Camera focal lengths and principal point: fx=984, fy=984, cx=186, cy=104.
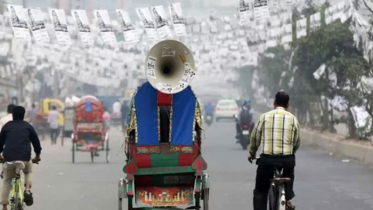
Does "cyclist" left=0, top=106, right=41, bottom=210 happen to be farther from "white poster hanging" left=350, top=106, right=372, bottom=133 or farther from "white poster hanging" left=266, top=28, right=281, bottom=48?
"white poster hanging" left=266, top=28, right=281, bottom=48

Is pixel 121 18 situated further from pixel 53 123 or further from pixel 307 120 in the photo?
pixel 307 120

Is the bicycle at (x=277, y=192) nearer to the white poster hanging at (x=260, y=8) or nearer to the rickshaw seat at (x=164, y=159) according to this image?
the rickshaw seat at (x=164, y=159)

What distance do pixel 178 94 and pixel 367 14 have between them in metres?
14.7

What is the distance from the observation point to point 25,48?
5150 cm

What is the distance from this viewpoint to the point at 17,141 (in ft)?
39.7

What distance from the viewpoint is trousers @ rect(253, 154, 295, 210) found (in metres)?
10.1

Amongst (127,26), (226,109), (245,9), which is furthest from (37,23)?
(226,109)

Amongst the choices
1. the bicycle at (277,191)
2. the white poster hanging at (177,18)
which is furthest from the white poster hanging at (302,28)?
the bicycle at (277,191)

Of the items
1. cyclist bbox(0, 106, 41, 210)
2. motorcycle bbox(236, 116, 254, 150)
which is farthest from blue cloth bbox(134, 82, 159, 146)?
motorcycle bbox(236, 116, 254, 150)

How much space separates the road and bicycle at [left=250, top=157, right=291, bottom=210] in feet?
11.7

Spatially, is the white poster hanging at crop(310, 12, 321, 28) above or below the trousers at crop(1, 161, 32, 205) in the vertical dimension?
above

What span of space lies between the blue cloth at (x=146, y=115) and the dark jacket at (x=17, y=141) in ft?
4.89

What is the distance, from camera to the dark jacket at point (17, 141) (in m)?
12.1

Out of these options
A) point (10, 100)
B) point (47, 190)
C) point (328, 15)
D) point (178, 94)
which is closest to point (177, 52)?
point (178, 94)
